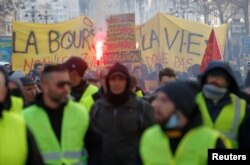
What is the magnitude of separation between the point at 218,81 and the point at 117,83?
85cm

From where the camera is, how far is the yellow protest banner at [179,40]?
17.3m

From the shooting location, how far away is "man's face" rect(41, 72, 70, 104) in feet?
16.5

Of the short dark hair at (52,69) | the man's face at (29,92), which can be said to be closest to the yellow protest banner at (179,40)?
the man's face at (29,92)

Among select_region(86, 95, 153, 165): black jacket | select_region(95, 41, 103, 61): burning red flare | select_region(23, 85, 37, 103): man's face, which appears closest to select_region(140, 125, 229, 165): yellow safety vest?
select_region(86, 95, 153, 165): black jacket

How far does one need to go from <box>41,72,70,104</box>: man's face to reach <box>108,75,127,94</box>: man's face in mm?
754

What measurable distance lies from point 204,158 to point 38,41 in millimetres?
12498

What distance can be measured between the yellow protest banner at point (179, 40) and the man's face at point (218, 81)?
11.4 meters

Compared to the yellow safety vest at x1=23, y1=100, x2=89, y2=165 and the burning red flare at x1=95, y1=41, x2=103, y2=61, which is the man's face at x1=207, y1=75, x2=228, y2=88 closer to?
the yellow safety vest at x1=23, y1=100, x2=89, y2=165

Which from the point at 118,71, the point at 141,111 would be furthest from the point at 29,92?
the point at 141,111

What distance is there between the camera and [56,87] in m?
5.06

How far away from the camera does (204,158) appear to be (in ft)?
13.4

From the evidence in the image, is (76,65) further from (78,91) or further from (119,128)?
(119,128)

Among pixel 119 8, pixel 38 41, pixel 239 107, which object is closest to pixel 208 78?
pixel 239 107

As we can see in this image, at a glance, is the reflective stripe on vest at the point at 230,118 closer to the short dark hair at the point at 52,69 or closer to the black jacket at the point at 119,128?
the black jacket at the point at 119,128
